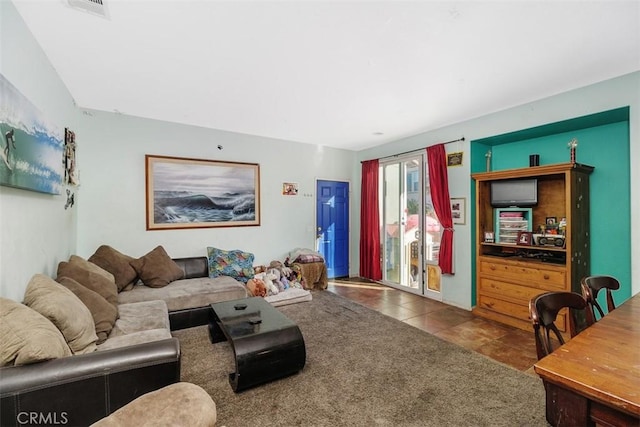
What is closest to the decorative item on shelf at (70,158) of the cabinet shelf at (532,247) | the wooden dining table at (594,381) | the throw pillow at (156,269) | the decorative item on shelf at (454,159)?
the throw pillow at (156,269)

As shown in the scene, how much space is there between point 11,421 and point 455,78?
152 inches

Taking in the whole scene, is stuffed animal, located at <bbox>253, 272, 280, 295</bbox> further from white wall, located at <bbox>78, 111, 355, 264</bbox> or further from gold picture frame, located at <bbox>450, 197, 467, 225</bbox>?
gold picture frame, located at <bbox>450, 197, 467, 225</bbox>

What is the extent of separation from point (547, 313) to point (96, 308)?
3114 millimetres

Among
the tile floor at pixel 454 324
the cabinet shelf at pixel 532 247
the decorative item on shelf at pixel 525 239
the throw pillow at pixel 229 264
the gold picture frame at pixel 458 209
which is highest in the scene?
the gold picture frame at pixel 458 209

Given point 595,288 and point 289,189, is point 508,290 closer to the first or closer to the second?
point 595,288

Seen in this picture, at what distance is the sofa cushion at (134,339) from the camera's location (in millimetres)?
2033

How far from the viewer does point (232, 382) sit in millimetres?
2236

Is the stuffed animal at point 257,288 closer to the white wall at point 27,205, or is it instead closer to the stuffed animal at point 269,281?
the stuffed animal at point 269,281

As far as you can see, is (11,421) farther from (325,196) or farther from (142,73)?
(325,196)

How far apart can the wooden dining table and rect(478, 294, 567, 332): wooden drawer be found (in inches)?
93.0

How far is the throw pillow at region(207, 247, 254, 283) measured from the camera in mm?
4281

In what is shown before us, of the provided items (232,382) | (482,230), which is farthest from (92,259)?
(482,230)

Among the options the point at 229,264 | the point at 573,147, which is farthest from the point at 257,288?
the point at 573,147

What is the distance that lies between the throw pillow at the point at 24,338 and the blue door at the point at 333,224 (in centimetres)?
450
